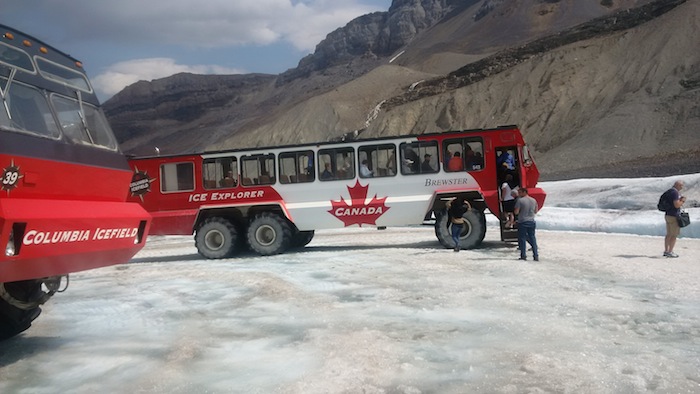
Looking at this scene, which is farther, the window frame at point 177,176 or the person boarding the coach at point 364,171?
the window frame at point 177,176

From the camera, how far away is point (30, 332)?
23.3 ft

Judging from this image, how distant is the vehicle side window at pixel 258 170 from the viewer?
1541 cm

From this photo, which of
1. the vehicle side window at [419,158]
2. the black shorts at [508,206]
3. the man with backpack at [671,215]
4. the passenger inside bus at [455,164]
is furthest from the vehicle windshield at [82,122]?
the man with backpack at [671,215]

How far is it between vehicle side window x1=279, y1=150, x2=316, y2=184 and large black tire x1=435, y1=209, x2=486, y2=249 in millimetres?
3425

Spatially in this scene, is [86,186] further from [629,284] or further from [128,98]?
[128,98]

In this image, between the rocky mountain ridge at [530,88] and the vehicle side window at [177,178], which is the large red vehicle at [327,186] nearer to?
the vehicle side window at [177,178]

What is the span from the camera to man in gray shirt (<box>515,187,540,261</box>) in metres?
12.0

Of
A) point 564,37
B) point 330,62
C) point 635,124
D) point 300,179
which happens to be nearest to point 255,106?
point 330,62

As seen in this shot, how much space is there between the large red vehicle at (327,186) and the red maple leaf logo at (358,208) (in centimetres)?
2

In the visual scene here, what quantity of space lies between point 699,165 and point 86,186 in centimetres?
3023

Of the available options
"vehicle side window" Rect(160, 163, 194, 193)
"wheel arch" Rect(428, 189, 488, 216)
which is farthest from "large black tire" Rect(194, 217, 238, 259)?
"wheel arch" Rect(428, 189, 488, 216)

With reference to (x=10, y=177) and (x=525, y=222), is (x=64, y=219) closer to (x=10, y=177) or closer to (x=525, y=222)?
(x=10, y=177)

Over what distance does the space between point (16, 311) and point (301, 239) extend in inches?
431

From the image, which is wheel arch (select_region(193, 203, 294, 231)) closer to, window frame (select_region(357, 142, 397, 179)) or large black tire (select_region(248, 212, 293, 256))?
large black tire (select_region(248, 212, 293, 256))
